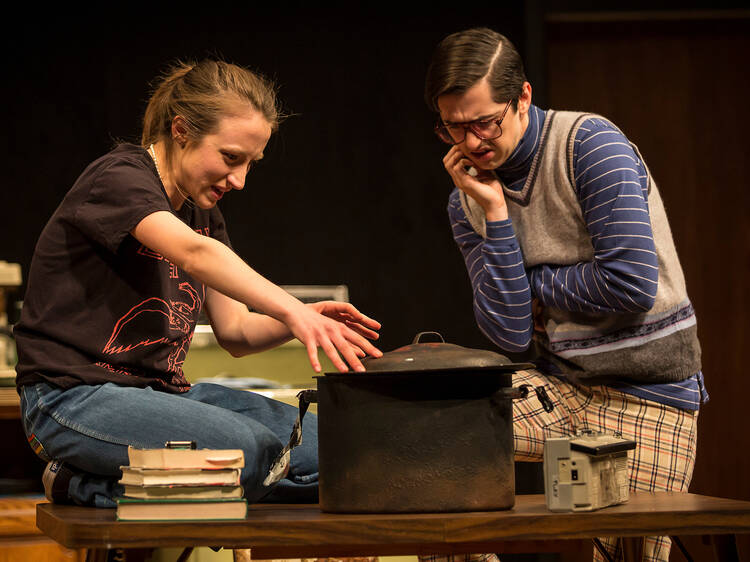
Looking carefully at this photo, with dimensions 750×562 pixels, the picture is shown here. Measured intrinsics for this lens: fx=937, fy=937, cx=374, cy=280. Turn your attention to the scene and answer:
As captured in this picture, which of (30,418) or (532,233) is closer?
(30,418)

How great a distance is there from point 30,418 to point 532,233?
1.30 metres

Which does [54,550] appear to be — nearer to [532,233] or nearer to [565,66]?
[532,233]

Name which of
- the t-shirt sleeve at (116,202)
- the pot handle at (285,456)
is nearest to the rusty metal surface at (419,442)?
the pot handle at (285,456)

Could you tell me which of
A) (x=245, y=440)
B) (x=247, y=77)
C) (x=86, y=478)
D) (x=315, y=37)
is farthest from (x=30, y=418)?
(x=315, y=37)

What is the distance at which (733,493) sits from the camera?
4.52 m

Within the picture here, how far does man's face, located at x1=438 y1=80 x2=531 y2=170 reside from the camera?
7.77ft

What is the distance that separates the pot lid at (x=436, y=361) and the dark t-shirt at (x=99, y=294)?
0.56 meters

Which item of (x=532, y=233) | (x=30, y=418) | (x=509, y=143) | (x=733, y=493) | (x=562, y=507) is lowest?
(x=733, y=493)

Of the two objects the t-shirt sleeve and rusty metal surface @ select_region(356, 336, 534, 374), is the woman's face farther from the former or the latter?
rusty metal surface @ select_region(356, 336, 534, 374)

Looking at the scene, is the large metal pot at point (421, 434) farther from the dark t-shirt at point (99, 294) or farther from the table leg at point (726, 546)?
the dark t-shirt at point (99, 294)

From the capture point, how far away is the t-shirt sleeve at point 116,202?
1888 millimetres

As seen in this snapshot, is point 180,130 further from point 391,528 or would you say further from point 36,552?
point 36,552

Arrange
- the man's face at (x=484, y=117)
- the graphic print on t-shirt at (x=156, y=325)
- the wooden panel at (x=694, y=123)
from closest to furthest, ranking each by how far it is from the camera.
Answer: the graphic print on t-shirt at (x=156, y=325) → the man's face at (x=484, y=117) → the wooden panel at (x=694, y=123)

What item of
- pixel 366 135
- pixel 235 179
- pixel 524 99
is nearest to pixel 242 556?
pixel 235 179
